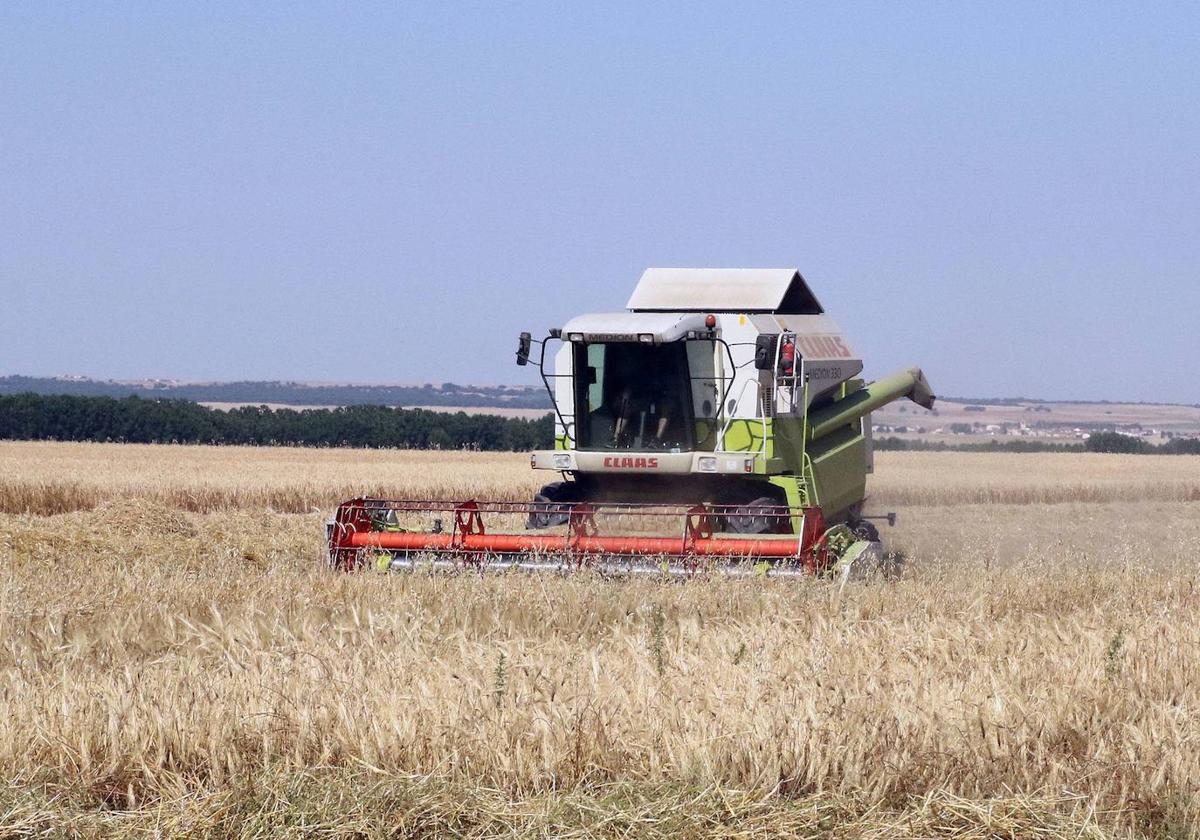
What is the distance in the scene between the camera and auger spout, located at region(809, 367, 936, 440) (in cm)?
1218

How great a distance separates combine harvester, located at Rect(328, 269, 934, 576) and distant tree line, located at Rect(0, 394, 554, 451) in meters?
28.4

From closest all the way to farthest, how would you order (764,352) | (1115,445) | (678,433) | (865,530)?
(764,352) < (678,433) < (865,530) < (1115,445)

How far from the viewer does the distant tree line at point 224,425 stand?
134ft

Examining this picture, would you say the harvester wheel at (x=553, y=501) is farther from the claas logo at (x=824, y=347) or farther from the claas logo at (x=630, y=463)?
the claas logo at (x=824, y=347)

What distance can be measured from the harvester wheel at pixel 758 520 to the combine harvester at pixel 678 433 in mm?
16

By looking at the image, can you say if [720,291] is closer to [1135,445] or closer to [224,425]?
[224,425]

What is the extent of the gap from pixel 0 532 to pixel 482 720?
880 cm

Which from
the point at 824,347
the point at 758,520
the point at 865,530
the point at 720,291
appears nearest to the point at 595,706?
the point at 758,520

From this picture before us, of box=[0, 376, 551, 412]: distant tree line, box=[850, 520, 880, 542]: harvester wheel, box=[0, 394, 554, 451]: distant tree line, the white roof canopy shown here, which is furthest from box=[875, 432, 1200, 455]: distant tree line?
box=[0, 376, 551, 412]: distant tree line

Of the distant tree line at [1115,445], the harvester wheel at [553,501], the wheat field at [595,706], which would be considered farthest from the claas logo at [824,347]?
the distant tree line at [1115,445]

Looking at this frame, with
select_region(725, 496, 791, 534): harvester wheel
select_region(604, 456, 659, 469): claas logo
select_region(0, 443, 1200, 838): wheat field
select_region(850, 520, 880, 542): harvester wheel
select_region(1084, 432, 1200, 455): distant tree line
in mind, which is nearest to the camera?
select_region(0, 443, 1200, 838): wheat field

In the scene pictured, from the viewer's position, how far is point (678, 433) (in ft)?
37.3

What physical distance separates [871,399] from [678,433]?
2.64m

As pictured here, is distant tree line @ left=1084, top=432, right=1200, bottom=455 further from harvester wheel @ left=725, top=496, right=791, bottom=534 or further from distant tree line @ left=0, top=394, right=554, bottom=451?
harvester wheel @ left=725, top=496, right=791, bottom=534
